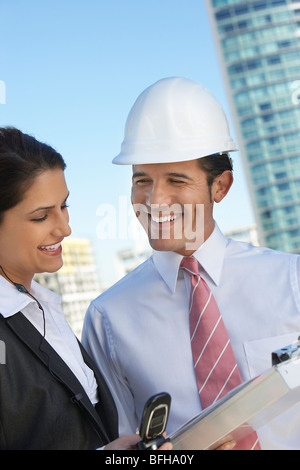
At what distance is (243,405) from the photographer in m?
1.16

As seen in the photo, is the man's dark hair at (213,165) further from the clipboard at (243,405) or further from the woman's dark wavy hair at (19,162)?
the clipboard at (243,405)

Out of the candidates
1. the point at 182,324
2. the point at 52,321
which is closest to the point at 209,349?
the point at 182,324

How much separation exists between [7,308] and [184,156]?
71cm

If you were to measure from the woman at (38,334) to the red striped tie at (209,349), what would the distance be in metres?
0.29

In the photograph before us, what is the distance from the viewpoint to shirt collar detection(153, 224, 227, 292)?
1.90 meters

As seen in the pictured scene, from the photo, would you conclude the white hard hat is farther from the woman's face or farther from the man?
the woman's face

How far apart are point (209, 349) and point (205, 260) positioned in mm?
300

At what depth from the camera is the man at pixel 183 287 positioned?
5.89 ft

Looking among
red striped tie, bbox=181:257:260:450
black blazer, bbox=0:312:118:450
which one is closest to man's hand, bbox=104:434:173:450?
black blazer, bbox=0:312:118:450

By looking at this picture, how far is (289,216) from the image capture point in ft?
156
